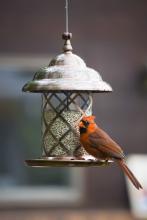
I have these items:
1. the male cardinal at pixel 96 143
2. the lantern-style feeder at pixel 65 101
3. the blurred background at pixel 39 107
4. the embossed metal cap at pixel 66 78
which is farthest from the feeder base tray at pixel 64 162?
the blurred background at pixel 39 107

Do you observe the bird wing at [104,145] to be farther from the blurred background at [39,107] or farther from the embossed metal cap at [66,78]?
the blurred background at [39,107]

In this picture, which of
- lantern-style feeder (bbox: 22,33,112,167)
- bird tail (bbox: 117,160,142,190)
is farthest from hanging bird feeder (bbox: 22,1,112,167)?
bird tail (bbox: 117,160,142,190)

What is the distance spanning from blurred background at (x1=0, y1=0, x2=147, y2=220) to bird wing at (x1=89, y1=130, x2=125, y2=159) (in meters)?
4.98

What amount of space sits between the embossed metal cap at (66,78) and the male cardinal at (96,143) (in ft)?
0.79

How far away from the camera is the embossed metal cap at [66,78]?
4.84 meters

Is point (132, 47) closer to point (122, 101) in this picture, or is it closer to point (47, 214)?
point (122, 101)

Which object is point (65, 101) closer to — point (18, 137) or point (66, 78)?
point (66, 78)

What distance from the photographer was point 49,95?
5.24 metres

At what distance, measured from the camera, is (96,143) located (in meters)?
5.07

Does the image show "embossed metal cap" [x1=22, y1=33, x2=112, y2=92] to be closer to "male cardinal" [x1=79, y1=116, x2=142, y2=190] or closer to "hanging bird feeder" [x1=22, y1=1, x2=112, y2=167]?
"hanging bird feeder" [x1=22, y1=1, x2=112, y2=167]

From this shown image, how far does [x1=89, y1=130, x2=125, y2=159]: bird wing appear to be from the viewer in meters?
5.06

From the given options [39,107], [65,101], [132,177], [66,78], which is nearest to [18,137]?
[39,107]

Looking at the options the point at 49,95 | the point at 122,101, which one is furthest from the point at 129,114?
the point at 49,95

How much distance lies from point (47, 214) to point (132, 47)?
2217 millimetres
